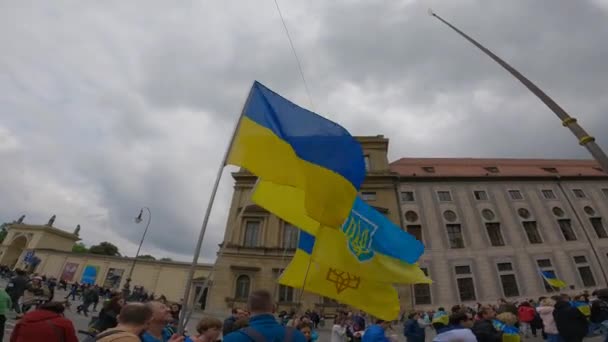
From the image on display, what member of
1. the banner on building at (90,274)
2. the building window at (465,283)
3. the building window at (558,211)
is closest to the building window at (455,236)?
the building window at (465,283)

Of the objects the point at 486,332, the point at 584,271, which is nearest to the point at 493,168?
the point at 584,271

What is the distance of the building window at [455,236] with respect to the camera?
25.5 meters

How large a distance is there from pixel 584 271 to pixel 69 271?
175ft

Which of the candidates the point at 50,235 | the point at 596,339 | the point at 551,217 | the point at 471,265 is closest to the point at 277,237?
the point at 471,265

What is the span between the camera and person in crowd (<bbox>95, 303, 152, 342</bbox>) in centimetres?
191

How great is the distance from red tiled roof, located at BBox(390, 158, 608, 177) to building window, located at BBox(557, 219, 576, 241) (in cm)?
510

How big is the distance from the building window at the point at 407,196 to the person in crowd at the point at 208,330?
1063 inches

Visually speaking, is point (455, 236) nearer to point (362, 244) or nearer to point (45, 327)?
point (362, 244)

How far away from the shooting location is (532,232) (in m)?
26.4

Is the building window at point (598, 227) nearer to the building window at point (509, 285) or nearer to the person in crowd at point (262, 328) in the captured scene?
the building window at point (509, 285)

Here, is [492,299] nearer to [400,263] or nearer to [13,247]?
[400,263]

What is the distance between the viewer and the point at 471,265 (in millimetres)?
24406

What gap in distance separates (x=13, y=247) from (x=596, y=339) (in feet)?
209

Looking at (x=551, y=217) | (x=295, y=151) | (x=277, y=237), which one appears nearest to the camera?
(x=295, y=151)
